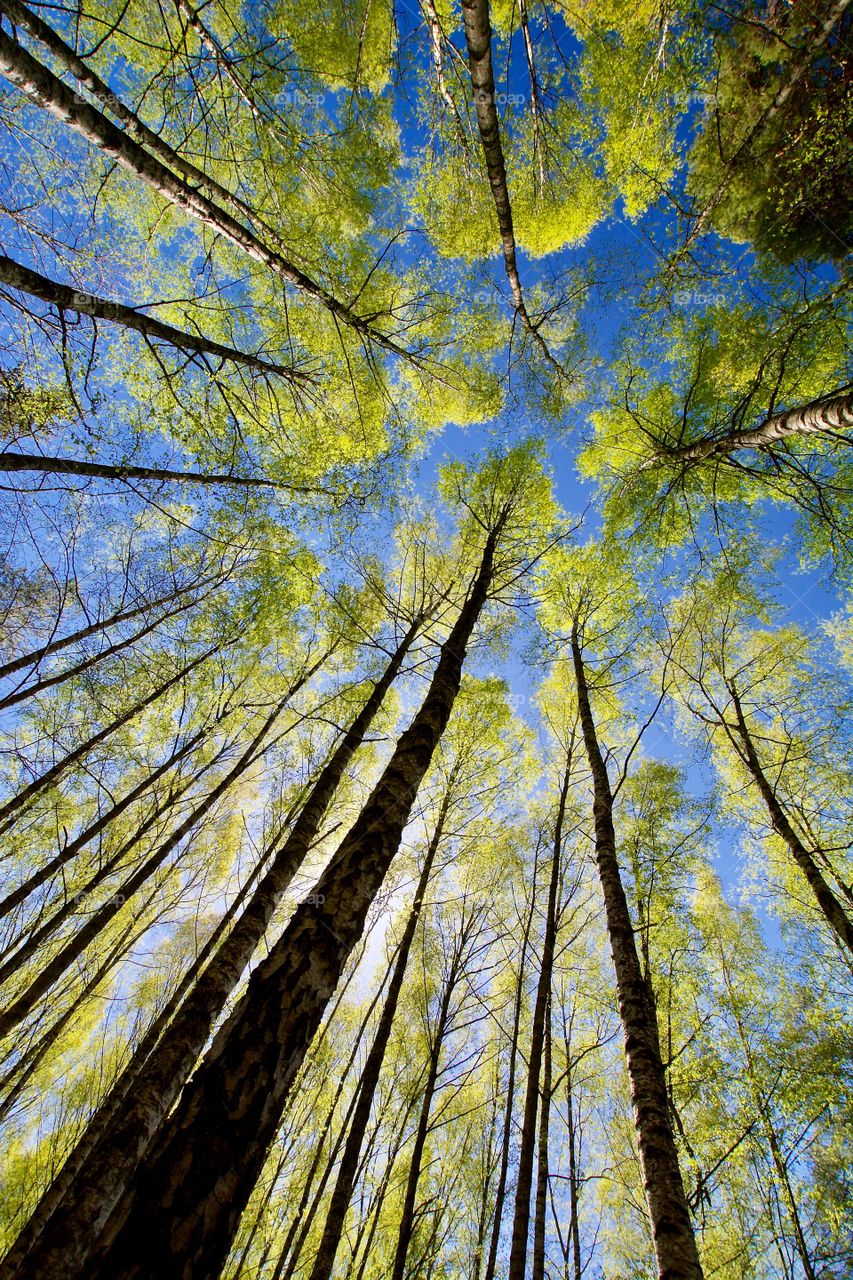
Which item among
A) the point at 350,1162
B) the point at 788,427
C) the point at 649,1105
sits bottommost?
the point at 350,1162

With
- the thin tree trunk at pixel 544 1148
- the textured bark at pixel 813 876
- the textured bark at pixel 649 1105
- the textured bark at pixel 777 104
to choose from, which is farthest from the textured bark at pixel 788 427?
the thin tree trunk at pixel 544 1148

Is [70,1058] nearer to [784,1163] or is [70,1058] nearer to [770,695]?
[784,1163]

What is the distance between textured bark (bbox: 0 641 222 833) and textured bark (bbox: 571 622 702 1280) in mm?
6822

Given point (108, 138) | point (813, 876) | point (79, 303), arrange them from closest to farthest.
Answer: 1. point (108, 138)
2. point (79, 303)
3. point (813, 876)

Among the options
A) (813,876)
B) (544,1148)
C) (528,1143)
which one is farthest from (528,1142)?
(813,876)

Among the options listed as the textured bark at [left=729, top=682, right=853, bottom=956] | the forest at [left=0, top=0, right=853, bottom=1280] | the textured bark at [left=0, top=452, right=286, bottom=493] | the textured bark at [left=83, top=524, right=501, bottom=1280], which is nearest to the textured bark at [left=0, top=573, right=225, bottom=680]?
the forest at [left=0, top=0, right=853, bottom=1280]

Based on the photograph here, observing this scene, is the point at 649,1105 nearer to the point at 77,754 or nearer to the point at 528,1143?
the point at 528,1143

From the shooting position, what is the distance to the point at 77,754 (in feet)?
21.0

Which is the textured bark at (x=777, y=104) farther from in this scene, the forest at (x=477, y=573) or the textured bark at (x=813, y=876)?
the textured bark at (x=813, y=876)

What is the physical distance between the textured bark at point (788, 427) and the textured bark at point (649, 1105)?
429 cm

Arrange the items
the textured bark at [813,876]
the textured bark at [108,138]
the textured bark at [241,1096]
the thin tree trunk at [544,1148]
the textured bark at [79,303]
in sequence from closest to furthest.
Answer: the textured bark at [241,1096] < the textured bark at [108,138] < the textured bark at [79,303] < the thin tree trunk at [544,1148] < the textured bark at [813,876]

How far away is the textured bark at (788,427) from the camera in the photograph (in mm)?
3955

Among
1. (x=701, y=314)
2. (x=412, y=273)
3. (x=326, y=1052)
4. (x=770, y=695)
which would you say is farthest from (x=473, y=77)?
(x=326, y=1052)

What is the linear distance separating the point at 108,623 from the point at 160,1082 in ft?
20.7
